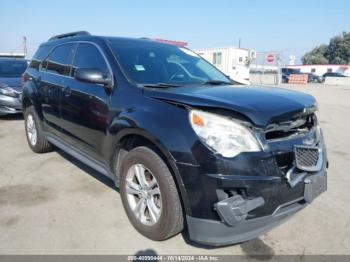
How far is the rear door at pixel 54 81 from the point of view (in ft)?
13.9

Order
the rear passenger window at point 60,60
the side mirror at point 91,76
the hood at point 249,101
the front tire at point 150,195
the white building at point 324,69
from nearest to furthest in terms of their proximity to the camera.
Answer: the hood at point 249,101, the front tire at point 150,195, the side mirror at point 91,76, the rear passenger window at point 60,60, the white building at point 324,69

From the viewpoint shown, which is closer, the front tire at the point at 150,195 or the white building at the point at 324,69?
the front tire at the point at 150,195

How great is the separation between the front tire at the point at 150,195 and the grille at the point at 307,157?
40.7 inches

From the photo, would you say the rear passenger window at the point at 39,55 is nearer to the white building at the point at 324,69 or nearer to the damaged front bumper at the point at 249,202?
the damaged front bumper at the point at 249,202

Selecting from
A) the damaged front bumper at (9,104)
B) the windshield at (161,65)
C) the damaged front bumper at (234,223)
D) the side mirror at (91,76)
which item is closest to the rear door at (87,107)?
the side mirror at (91,76)

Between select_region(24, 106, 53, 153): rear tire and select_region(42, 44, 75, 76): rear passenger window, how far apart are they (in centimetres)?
85

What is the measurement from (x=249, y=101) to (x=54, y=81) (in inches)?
117

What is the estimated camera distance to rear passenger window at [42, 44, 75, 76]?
166 inches

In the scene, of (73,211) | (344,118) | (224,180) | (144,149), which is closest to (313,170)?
(224,180)

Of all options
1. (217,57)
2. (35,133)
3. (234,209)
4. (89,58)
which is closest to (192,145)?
(234,209)

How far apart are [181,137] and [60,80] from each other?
2528mm

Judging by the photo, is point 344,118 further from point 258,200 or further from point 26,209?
point 26,209

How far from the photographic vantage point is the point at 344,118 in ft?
32.1

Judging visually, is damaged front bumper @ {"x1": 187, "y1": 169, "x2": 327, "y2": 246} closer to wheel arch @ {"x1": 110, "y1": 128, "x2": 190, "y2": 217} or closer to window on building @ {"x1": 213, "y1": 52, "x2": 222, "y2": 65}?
wheel arch @ {"x1": 110, "y1": 128, "x2": 190, "y2": 217}
